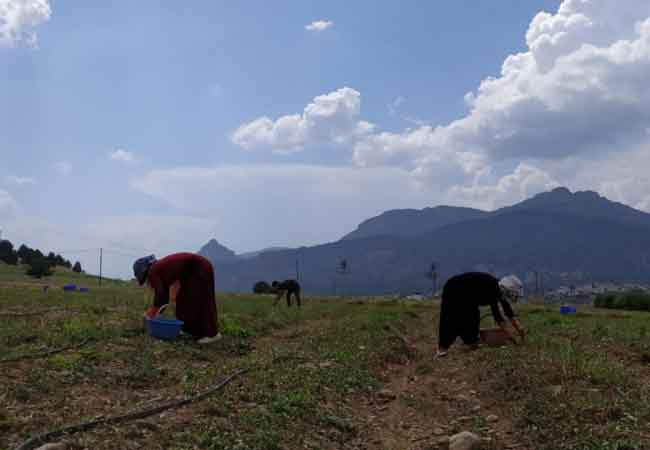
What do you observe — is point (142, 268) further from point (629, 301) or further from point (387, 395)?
point (629, 301)

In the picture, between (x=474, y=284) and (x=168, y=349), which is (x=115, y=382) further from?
(x=474, y=284)

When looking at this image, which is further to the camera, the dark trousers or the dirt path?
the dark trousers

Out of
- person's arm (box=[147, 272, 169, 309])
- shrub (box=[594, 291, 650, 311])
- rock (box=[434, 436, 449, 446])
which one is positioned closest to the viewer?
rock (box=[434, 436, 449, 446])

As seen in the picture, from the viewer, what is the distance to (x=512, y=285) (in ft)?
46.4

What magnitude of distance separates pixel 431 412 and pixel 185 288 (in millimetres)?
6813

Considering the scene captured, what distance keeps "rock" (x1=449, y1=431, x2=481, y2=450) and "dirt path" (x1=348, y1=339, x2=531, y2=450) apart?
0.11 metres

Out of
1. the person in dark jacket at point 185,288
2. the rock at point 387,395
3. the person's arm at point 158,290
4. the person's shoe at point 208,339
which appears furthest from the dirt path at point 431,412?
the person's arm at point 158,290

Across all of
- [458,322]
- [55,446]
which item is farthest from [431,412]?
[458,322]

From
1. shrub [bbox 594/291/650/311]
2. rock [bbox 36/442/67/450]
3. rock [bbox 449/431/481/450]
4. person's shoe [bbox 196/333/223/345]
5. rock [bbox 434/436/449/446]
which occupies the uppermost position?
person's shoe [bbox 196/333/223/345]

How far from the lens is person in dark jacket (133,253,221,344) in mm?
13328

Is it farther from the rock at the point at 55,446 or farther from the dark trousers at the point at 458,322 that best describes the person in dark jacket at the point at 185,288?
the rock at the point at 55,446

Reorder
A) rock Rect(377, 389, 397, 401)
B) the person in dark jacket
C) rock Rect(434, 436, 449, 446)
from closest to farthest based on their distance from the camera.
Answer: rock Rect(434, 436, 449, 446) < rock Rect(377, 389, 397, 401) < the person in dark jacket

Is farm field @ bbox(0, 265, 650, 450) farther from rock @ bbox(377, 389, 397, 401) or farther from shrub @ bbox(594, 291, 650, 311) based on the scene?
shrub @ bbox(594, 291, 650, 311)

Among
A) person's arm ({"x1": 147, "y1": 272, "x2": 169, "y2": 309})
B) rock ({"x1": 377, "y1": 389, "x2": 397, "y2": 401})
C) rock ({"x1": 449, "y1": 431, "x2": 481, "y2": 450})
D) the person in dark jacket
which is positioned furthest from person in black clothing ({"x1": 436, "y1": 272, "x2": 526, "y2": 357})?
rock ({"x1": 449, "y1": 431, "x2": 481, "y2": 450})
